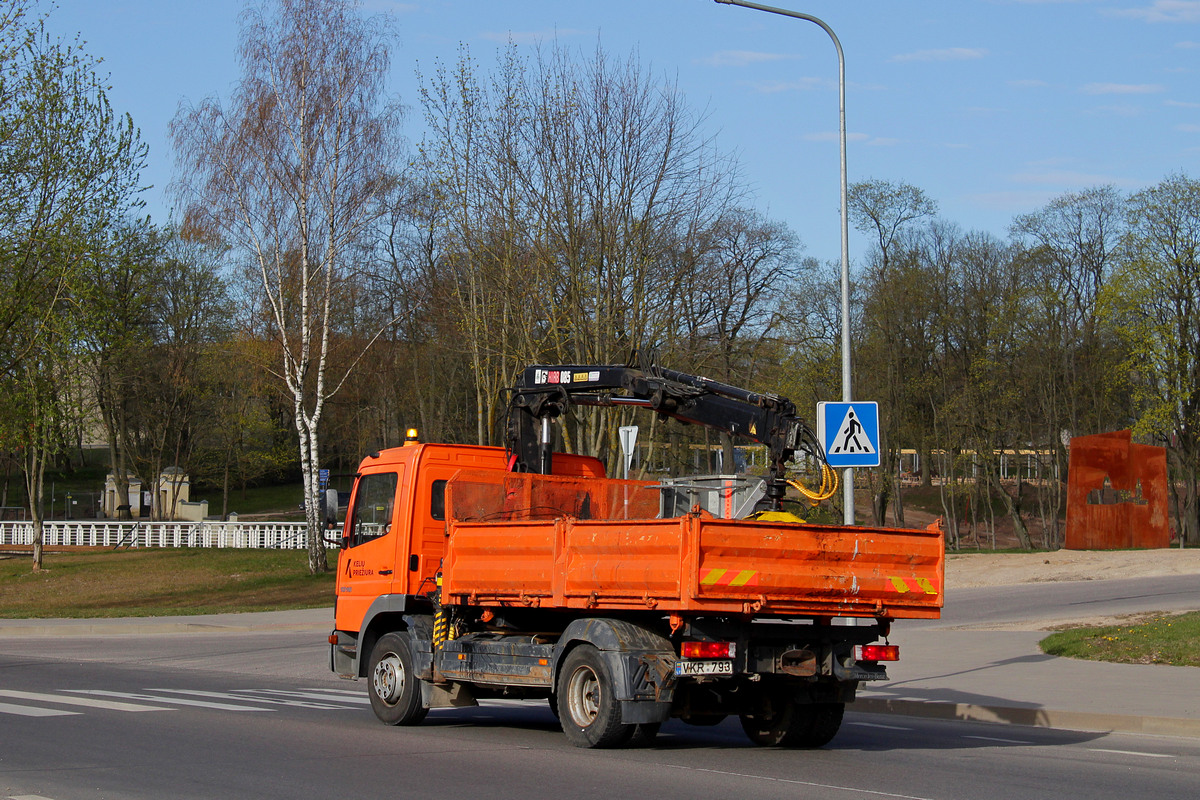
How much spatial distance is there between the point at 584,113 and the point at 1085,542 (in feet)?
82.7

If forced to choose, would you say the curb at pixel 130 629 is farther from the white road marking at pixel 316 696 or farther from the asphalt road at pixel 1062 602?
the asphalt road at pixel 1062 602

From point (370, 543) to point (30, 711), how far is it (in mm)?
3799

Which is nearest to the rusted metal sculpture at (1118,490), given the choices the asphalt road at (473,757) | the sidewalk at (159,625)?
the sidewalk at (159,625)

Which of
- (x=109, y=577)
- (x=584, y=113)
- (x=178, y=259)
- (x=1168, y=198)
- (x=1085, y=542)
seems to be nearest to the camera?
(x=584, y=113)

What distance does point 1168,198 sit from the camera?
157 feet

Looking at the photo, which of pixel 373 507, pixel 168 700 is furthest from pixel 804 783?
pixel 168 700

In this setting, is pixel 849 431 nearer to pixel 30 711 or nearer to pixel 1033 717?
pixel 1033 717

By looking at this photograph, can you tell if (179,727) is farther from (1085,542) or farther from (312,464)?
(1085,542)

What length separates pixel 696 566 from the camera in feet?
28.2

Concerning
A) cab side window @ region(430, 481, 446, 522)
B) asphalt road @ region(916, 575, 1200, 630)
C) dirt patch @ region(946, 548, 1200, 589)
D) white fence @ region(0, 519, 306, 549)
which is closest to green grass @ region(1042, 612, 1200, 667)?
asphalt road @ region(916, 575, 1200, 630)

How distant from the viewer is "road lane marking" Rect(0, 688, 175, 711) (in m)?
12.5

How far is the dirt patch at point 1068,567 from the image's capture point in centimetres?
3241

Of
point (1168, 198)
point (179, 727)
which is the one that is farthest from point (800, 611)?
point (1168, 198)

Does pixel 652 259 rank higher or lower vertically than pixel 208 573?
Result: higher
